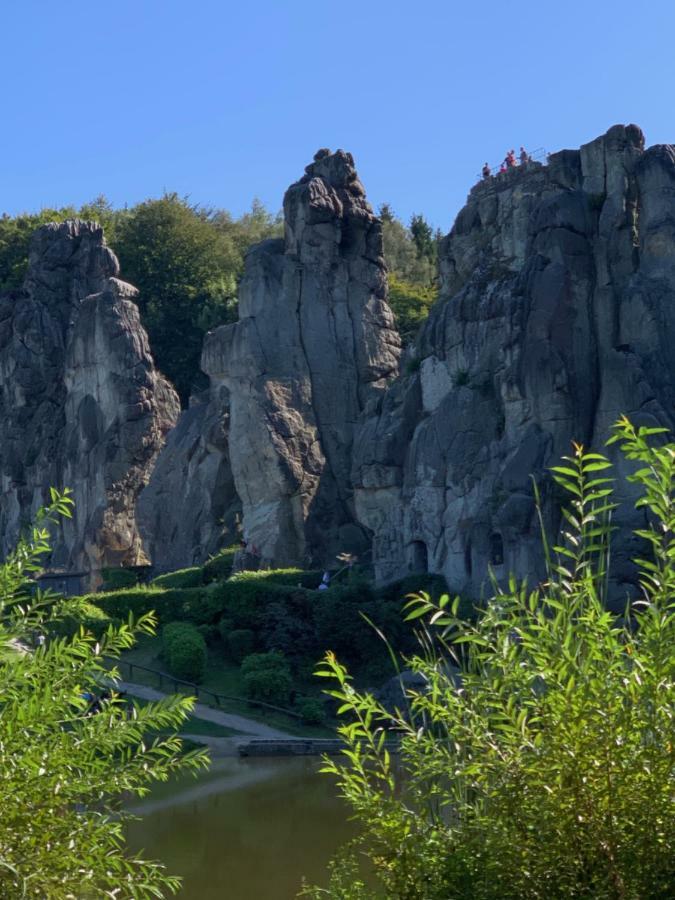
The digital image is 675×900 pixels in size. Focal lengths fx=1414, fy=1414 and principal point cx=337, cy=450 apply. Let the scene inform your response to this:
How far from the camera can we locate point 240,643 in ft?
107

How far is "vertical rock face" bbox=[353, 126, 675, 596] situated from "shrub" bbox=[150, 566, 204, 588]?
5.66 meters

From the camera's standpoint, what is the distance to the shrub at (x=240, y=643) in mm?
32594

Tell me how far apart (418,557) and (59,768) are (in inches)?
1132

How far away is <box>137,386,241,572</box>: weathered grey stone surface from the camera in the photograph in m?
45.3

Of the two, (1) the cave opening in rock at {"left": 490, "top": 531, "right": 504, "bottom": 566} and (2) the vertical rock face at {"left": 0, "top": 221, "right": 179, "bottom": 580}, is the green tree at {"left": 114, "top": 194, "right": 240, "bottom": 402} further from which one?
(1) the cave opening in rock at {"left": 490, "top": 531, "right": 504, "bottom": 566}

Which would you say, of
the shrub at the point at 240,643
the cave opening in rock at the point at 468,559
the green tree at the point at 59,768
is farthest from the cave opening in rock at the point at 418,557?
the green tree at the point at 59,768

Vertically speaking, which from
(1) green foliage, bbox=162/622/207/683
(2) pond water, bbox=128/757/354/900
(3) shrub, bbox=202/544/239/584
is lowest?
(2) pond water, bbox=128/757/354/900

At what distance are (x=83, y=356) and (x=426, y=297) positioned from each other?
542 inches

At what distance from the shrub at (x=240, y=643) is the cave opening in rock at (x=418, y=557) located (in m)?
4.78

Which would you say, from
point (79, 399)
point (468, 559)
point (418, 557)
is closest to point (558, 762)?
point (468, 559)

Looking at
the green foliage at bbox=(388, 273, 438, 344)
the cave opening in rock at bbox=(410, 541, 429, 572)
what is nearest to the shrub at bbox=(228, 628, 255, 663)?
the cave opening in rock at bbox=(410, 541, 429, 572)

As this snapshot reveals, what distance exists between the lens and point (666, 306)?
105 feet

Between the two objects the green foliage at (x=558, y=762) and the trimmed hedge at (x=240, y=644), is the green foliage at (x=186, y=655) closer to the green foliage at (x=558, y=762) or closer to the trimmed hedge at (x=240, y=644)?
the trimmed hedge at (x=240, y=644)

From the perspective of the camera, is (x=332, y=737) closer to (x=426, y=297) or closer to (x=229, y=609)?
(x=229, y=609)
